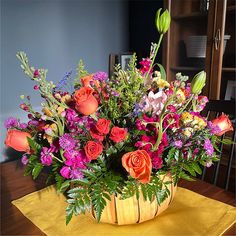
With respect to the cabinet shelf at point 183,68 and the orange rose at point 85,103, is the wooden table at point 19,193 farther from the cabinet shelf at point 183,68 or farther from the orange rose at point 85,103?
the cabinet shelf at point 183,68

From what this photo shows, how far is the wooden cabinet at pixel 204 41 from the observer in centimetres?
166

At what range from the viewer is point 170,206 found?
2.56 ft

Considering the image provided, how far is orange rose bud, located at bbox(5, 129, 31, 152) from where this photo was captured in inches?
24.8

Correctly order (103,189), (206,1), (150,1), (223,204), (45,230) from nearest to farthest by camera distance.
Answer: (103,189)
(45,230)
(223,204)
(206,1)
(150,1)

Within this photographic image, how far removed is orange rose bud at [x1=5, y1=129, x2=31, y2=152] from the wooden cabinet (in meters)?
1.39

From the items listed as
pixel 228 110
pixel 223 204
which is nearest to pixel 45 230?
pixel 223 204

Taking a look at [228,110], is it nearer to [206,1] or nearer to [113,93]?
[113,93]

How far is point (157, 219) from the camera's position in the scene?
713 millimetres

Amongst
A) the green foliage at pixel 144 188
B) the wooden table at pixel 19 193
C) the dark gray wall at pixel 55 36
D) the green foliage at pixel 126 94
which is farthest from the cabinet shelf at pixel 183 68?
the green foliage at pixel 144 188

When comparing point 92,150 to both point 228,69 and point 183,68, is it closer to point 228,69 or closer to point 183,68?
point 228,69

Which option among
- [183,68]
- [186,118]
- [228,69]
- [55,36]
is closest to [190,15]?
[183,68]

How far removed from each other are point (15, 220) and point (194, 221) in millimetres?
500

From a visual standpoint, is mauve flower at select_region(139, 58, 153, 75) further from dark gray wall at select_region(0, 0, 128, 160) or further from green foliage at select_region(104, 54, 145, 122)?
dark gray wall at select_region(0, 0, 128, 160)

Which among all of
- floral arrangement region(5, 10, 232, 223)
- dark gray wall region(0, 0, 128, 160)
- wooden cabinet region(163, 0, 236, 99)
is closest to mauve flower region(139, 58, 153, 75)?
floral arrangement region(5, 10, 232, 223)
